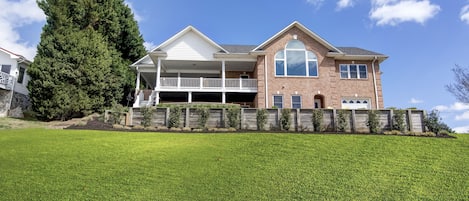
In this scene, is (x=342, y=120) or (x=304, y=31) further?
(x=304, y=31)

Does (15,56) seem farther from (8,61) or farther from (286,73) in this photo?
(286,73)

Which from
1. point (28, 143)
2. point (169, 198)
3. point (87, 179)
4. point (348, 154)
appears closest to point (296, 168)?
point (348, 154)

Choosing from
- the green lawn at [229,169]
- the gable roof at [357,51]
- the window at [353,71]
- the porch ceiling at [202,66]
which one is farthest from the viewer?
the porch ceiling at [202,66]

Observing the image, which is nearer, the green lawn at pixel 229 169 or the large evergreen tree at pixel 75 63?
the green lawn at pixel 229 169

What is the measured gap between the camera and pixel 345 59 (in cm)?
2266

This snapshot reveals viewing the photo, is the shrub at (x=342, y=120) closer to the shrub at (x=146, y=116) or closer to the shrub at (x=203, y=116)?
the shrub at (x=203, y=116)

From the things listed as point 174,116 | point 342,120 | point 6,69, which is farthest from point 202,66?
point 6,69

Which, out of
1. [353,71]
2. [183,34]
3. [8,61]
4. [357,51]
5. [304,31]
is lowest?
[353,71]

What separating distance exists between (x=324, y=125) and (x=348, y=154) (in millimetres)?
5422

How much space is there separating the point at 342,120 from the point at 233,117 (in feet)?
17.6

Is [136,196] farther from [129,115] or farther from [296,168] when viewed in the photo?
[129,115]

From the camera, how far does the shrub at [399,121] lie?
583 inches

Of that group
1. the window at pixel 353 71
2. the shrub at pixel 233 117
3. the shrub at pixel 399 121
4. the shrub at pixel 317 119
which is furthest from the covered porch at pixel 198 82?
the shrub at pixel 399 121

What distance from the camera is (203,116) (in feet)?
49.2
